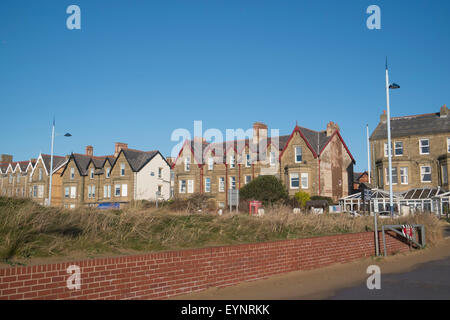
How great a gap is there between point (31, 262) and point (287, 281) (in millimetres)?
5975

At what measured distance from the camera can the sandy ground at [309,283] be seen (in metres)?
8.79

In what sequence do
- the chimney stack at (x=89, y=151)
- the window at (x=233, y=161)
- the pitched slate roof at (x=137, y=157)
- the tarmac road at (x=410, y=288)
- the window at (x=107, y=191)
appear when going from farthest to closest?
the chimney stack at (x=89, y=151)
the window at (x=107, y=191)
the pitched slate roof at (x=137, y=157)
the window at (x=233, y=161)
the tarmac road at (x=410, y=288)

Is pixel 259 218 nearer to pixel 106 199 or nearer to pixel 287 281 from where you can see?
pixel 287 281

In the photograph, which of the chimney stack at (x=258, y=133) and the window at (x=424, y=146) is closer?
the window at (x=424, y=146)

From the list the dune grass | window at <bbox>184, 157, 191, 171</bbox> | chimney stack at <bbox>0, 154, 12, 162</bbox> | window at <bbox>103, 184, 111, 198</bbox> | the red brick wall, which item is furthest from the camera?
chimney stack at <bbox>0, 154, 12, 162</bbox>

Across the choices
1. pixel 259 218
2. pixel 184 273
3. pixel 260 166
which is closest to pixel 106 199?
pixel 260 166

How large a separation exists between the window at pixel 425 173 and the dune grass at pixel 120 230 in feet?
101

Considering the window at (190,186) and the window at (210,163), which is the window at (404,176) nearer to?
the window at (210,163)

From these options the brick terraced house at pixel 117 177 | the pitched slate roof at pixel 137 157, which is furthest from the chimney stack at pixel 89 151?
the pitched slate roof at pixel 137 157

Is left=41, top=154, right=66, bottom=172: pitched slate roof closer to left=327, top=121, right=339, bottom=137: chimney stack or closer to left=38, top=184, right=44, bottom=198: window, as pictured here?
left=38, top=184, right=44, bottom=198: window

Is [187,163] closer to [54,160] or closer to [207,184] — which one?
[207,184]

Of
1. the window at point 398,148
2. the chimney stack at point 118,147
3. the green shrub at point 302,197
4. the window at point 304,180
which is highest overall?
the chimney stack at point 118,147

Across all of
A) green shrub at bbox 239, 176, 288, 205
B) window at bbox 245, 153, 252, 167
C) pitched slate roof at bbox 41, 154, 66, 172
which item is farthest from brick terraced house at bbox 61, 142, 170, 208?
green shrub at bbox 239, 176, 288, 205

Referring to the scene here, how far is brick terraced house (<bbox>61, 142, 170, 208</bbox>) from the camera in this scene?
171ft
